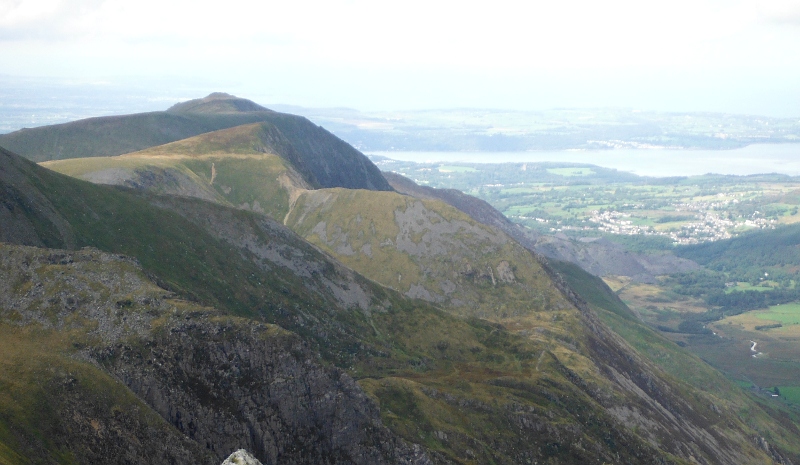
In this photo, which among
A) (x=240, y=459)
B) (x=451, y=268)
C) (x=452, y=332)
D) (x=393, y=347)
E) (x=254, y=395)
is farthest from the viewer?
(x=451, y=268)

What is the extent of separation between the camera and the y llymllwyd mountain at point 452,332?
9331cm

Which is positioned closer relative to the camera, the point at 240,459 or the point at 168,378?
the point at 240,459

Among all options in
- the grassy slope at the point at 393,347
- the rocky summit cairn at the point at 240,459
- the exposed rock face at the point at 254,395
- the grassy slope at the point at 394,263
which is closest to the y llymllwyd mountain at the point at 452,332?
the grassy slope at the point at 393,347

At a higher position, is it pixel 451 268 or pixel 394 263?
pixel 394 263

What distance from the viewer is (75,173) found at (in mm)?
152125

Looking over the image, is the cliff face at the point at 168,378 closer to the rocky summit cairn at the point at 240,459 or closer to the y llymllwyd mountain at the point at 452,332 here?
the rocky summit cairn at the point at 240,459

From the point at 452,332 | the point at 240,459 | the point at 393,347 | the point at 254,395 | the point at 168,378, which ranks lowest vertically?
the point at 452,332

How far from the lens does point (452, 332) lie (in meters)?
128

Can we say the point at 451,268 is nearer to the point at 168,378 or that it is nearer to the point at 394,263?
the point at 394,263

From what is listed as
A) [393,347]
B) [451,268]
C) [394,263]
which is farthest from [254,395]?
[451,268]

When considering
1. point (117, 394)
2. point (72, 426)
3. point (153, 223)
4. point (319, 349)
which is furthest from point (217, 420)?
point (153, 223)

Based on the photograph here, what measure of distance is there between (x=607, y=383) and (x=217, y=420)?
3466 inches

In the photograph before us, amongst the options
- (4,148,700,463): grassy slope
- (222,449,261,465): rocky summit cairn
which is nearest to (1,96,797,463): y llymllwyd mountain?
(4,148,700,463): grassy slope

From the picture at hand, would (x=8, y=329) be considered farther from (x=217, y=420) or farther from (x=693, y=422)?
(x=693, y=422)
